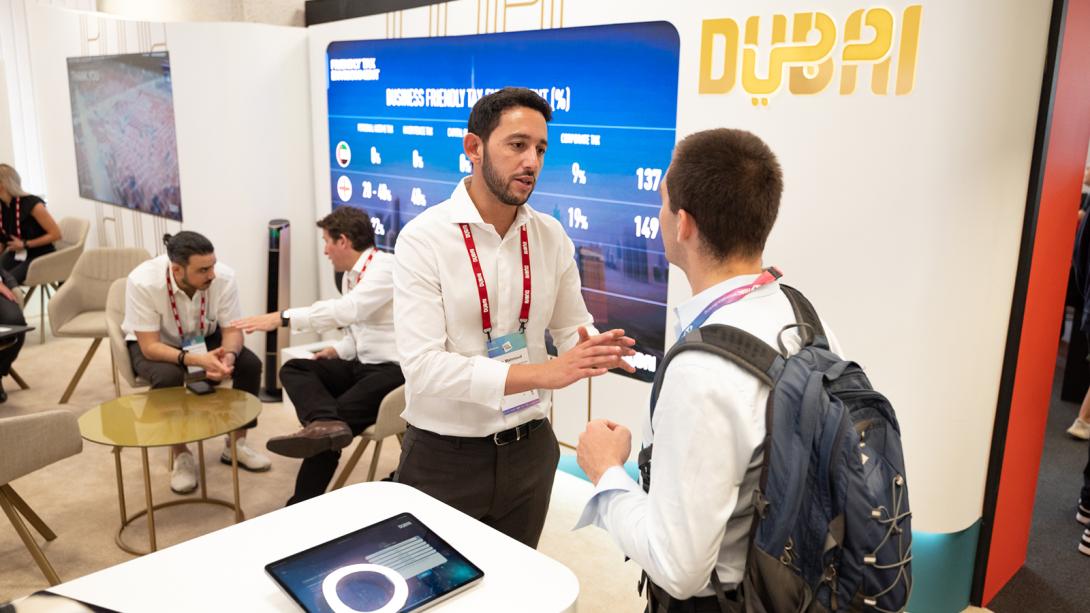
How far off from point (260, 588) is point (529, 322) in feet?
3.40

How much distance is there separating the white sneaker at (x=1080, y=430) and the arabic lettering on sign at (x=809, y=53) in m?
3.35

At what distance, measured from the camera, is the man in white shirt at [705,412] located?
46.9 inches

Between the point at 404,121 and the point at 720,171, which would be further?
the point at 404,121

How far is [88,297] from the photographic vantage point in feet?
17.4

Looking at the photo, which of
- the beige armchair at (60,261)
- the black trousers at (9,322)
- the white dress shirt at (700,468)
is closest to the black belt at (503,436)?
the white dress shirt at (700,468)

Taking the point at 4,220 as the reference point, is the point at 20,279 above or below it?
below

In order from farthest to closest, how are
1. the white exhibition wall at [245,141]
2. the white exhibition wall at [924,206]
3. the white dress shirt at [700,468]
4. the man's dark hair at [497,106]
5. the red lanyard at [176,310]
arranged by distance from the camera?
the white exhibition wall at [245,141] → the red lanyard at [176,310] → the white exhibition wall at [924,206] → the man's dark hair at [497,106] → the white dress shirt at [700,468]

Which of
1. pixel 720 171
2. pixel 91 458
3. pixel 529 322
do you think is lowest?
pixel 91 458

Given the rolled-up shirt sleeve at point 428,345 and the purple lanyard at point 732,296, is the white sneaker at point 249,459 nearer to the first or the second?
the rolled-up shirt sleeve at point 428,345

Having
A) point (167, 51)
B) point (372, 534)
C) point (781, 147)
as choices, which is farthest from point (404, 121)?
point (372, 534)

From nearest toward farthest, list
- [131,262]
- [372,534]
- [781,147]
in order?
[372,534]
[781,147]
[131,262]

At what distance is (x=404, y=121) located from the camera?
4578 mm

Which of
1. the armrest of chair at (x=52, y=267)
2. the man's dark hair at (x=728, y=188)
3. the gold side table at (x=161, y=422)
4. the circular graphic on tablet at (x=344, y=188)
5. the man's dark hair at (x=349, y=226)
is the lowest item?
the gold side table at (x=161, y=422)

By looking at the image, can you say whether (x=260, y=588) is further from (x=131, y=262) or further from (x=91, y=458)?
(x=131, y=262)
